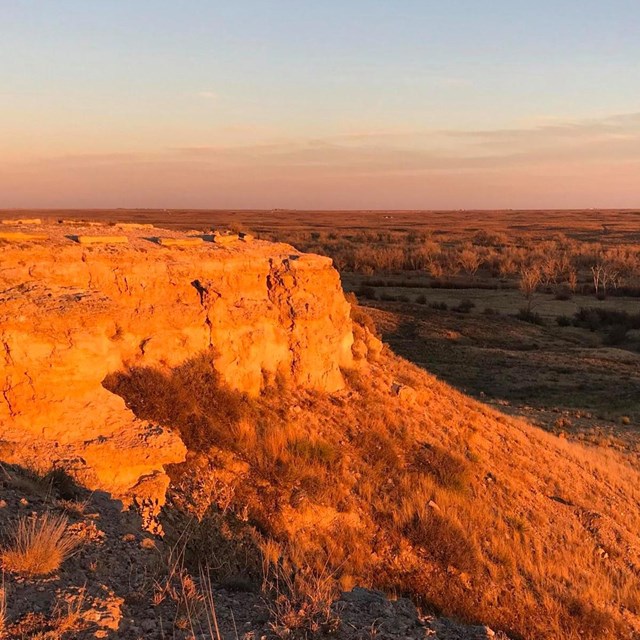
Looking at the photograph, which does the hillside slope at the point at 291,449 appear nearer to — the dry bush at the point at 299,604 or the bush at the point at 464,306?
the dry bush at the point at 299,604


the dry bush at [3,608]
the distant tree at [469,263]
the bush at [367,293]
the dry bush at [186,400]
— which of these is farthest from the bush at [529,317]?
the dry bush at [3,608]

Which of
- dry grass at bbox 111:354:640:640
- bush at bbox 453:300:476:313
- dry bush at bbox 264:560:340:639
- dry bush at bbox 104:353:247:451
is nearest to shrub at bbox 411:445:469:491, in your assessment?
dry grass at bbox 111:354:640:640

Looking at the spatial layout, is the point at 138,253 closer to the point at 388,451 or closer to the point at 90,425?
Answer: the point at 90,425

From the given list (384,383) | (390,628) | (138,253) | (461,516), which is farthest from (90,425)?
(384,383)

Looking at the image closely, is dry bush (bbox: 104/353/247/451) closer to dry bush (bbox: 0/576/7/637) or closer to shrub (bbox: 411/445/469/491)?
shrub (bbox: 411/445/469/491)

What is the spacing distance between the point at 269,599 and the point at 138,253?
4.85 m

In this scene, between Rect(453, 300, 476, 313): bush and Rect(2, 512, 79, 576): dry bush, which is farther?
Rect(453, 300, 476, 313): bush

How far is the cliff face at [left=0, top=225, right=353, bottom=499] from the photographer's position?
18.8 ft

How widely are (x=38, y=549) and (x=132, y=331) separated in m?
3.57

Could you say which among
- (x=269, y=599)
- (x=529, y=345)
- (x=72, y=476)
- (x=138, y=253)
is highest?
(x=138, y=253)

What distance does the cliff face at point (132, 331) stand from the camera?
18.8ft

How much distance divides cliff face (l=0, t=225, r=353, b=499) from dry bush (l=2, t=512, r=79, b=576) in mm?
1236

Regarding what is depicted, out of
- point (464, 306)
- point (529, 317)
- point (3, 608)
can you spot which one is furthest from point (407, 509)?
point (464, 306)

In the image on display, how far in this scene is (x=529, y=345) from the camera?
29.2m
